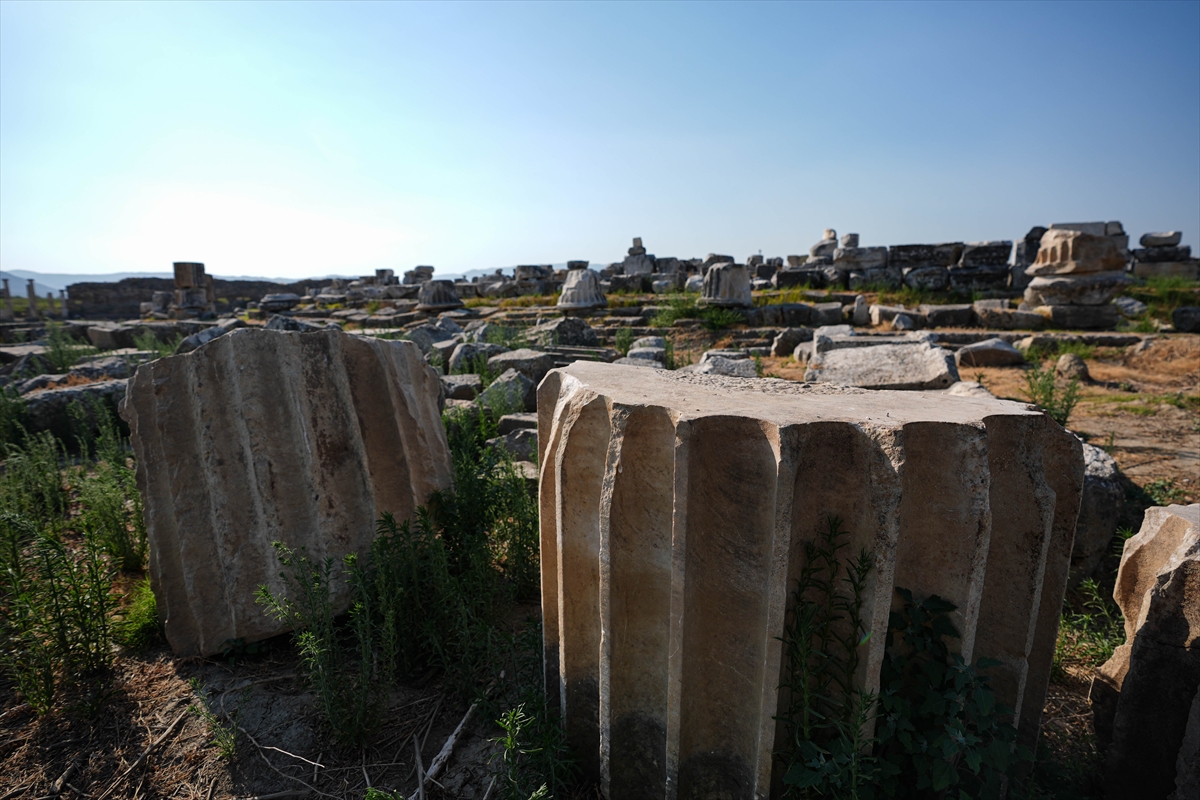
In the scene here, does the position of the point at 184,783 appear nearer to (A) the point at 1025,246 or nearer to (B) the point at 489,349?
(B) the point at 489,349

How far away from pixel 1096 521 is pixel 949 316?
29.5 feet

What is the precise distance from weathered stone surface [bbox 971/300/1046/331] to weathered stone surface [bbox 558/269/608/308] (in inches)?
283

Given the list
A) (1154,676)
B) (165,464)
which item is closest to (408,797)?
(165,464)

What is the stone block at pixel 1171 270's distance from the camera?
51.6 ft

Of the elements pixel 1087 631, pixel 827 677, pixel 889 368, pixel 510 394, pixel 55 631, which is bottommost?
pixel 1087 631

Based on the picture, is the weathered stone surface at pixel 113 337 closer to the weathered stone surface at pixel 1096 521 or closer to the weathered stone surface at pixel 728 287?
the weathered stone surface at pixel 728 287

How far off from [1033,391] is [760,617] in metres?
5.06

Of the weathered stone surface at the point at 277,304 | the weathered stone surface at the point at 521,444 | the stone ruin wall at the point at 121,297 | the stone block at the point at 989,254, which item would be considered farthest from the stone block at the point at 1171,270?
the stone ruin wall at the point at 121,297

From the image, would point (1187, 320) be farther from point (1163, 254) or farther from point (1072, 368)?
point (1163, 254)

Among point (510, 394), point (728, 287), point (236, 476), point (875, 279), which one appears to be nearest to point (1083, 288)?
point (875, 279)

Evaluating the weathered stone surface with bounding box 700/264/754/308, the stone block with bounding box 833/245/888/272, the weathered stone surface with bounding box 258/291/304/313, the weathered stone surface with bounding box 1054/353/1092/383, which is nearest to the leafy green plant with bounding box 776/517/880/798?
the weathered stone surface with bounding box 1054/353/1092/383

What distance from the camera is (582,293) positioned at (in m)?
12.9

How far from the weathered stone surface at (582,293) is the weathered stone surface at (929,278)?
23.0 feet

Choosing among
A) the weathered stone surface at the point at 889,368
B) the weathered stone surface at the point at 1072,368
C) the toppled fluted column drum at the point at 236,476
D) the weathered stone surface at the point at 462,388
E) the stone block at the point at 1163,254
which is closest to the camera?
the toppled fluted column drum at the point at 236,476
